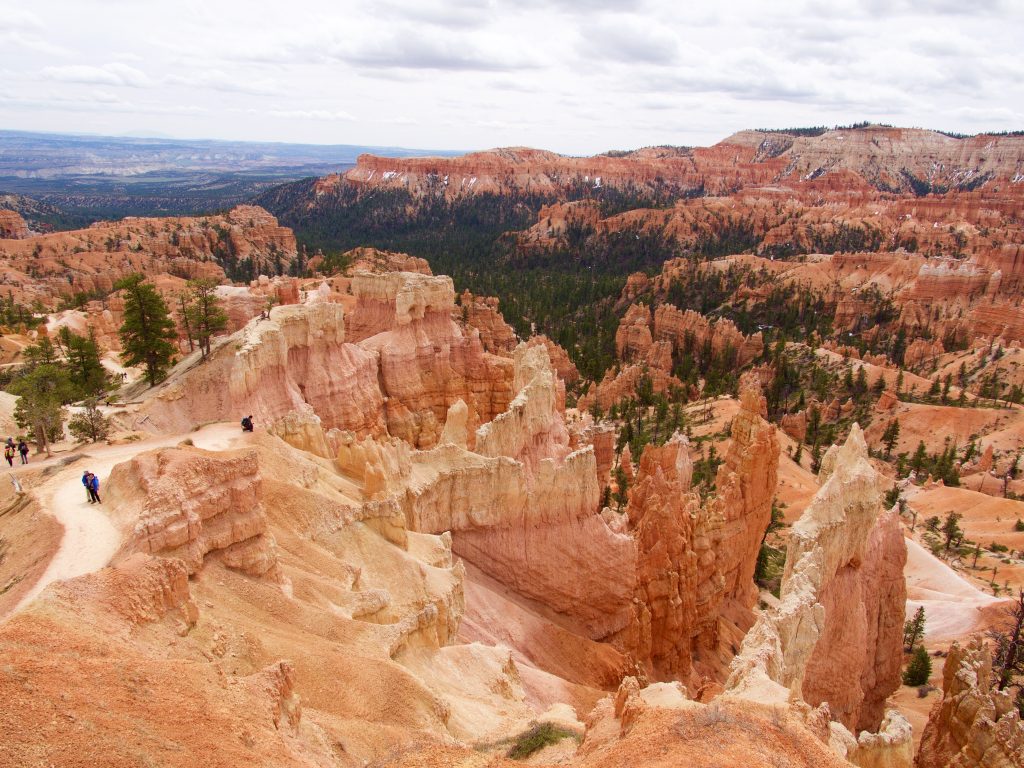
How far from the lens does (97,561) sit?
36.9 feet

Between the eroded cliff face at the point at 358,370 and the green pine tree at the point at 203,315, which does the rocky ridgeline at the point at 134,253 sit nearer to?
the green pine tree at the point at 203,315

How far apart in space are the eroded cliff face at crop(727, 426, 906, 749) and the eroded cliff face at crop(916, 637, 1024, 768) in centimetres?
214

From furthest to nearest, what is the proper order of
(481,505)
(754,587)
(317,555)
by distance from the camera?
(754,587) < (481,505) < (317,555)

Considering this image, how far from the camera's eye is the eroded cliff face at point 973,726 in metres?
12.4

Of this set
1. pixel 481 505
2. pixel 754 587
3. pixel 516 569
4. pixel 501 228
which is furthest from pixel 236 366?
pixel 501 228

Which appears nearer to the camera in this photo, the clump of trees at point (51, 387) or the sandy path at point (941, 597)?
the clump of trees at point (51, 387)

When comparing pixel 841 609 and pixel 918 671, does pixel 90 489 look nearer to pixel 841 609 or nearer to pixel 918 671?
pixel 841 609

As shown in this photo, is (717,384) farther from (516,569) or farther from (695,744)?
(695,744)

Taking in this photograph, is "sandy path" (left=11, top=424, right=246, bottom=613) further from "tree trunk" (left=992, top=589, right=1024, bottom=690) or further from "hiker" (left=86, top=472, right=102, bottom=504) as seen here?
"tree trunk" (left=992, top=589, right=1024, bottom=690)

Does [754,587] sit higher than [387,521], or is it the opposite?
[387,521]

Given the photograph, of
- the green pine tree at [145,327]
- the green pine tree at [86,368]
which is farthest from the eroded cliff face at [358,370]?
the green pine tree at [86,368]

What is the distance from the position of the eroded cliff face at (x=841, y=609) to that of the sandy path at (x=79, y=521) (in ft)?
35.0

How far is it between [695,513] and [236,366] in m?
16.9

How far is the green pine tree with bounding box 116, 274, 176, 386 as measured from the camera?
30.3m
